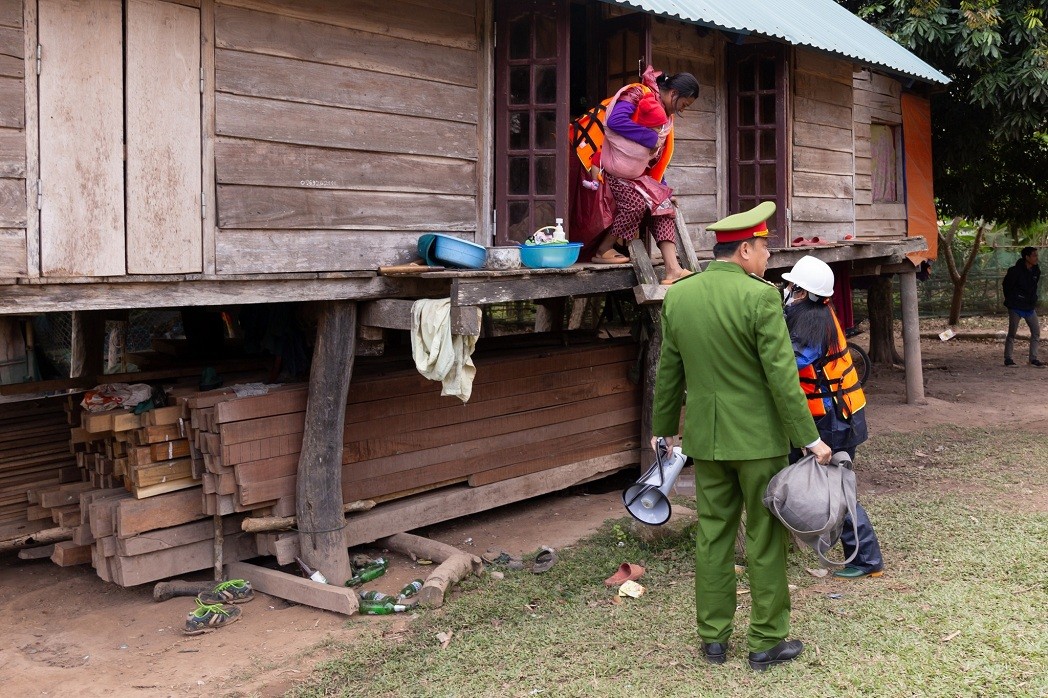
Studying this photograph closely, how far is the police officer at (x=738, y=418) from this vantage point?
4.31m

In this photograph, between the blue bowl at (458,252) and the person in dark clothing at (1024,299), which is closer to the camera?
the blue bowl at (458,252)

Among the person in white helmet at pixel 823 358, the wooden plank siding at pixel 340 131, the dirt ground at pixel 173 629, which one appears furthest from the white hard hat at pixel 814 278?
the dirt ground at pixel 173 629

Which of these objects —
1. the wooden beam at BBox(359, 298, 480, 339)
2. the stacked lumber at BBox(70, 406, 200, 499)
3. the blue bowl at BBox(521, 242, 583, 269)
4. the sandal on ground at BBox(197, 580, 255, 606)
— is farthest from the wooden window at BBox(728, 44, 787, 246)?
A: the sandal on ground at BBox(197, 580, 255, 606)

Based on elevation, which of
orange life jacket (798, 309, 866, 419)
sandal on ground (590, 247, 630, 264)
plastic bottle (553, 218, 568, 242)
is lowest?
orange life jacket (798, 309, 866, 419)

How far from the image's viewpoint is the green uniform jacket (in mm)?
4285

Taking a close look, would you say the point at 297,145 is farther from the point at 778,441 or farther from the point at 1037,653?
the point at 1037,653

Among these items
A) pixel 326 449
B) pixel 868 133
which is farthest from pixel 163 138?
pixel 868 133

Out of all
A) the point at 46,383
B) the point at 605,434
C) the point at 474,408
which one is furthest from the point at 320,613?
the point at 605,434

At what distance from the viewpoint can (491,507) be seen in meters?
7.85

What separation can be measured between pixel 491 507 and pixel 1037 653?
4.26m

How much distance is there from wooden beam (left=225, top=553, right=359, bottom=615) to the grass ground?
33 centimetres

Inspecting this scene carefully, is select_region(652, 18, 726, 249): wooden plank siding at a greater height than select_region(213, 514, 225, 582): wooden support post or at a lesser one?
greater

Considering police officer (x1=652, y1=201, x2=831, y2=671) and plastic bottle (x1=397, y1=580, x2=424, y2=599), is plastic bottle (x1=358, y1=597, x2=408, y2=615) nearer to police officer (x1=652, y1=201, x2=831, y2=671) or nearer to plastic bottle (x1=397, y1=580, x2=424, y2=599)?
plastic bottle (x1=397, y1=580, x2=424, y2=599)

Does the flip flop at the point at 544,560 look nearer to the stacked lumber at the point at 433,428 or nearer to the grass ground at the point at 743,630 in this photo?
the grass ground at the point at 743,630
